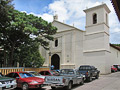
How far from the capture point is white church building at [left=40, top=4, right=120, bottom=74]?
23500 mm

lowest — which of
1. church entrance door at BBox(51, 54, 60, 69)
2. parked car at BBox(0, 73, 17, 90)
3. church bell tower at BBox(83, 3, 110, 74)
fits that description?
parked car at BBox(0, 73, 17, 90)

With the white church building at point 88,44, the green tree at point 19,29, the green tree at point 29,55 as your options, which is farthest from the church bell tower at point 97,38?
the green tree at point 29,55

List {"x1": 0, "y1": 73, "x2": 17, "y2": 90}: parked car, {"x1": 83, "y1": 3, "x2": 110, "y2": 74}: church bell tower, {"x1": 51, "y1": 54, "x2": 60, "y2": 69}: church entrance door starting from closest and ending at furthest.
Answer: {"x1": 0, "y1": 73, "x2": 17, "y2": 90}: parked car
{"x1": 83, "y1": 3, "x2": 110, "y2": 74}: church bell tower
{"x1": 51, "y1": 54, "x2": 60, "y2": 69}: church entrance door

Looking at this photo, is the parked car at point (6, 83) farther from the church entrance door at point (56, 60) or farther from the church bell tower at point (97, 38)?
the church entrance door at point (56, 60)

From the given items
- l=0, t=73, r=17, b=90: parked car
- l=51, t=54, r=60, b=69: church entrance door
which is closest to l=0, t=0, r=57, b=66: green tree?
l=0, t=73, r=17, b=90: parked car

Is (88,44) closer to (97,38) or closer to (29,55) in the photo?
(97,38)

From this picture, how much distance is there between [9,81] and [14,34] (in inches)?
412

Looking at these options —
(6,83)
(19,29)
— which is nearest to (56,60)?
(19,29)

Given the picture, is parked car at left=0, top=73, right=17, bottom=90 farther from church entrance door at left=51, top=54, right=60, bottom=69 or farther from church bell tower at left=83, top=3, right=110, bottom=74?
church entrance door at left=51, top=54, right=60, bottom=69

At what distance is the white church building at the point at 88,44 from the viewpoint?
23.5 meters

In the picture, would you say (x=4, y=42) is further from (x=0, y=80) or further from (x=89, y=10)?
(x=89, y=10)

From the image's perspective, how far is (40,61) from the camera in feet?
78.7

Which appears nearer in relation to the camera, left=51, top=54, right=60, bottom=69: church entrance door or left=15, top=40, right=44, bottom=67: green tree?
left=15, top=40, right=44, bottom=67: green tree

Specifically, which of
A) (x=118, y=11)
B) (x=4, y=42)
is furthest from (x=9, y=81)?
(x=4, y=42)
